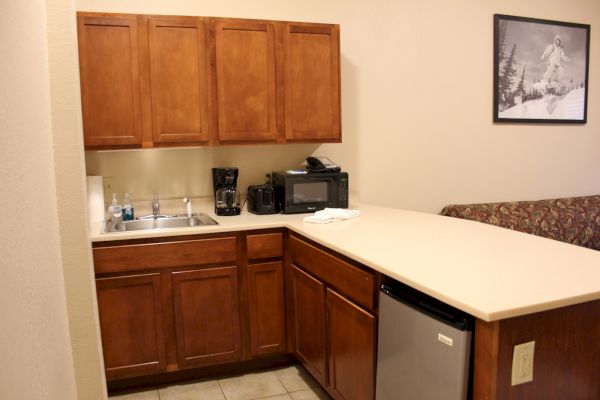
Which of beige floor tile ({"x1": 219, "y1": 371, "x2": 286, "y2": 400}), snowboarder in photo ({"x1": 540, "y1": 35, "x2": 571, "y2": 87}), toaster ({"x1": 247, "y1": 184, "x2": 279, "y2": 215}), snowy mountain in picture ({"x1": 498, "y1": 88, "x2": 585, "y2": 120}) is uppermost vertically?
snowboarder in photo ({"x1": 540, "y1": 35, "x2": 571, "y2": 87})

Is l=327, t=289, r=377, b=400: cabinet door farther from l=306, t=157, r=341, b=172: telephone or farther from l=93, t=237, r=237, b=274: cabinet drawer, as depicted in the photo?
l=306, t=157, r=341, b=172: telephone

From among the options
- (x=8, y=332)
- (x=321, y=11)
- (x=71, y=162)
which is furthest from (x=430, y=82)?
(x=8, y=332)

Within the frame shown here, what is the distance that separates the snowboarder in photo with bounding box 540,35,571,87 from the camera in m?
3.93

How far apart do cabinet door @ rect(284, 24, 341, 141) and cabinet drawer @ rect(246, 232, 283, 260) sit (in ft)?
2.20

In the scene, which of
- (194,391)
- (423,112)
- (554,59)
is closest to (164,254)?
(194,391)

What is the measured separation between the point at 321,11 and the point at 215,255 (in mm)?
1866

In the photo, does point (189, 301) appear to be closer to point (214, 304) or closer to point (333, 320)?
point (214, 304)

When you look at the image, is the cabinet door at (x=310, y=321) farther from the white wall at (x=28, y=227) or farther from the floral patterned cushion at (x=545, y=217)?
the floral patterned cushion at (x=545, y=217)

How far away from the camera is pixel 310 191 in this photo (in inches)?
118

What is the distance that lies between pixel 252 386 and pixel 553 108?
3.35 m

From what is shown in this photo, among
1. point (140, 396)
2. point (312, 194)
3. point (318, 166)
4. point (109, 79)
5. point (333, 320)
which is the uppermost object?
point (109, 79)

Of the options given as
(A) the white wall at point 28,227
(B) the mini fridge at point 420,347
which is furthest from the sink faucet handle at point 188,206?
(A) the white wall at point 28,227

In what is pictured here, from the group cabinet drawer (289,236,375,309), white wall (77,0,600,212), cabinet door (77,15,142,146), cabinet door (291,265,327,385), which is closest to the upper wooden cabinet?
cabinet door (77,15,142,146)

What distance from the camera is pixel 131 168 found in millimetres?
2996
